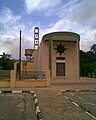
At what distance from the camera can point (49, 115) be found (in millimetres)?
8453

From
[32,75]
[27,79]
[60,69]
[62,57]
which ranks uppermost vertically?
[62,57]

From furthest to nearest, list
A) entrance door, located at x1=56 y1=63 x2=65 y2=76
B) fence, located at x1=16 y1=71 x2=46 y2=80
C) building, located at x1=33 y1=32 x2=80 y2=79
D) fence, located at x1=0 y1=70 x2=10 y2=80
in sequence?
entrance door, located at x1=56 y1=63 x2=65 y2=76, building, located at x1=33 y1=32 x2=80 y2=79, fence, located at x1=16 y1=71 x2=46 y2=80, fence, located at x1=0 y1=70 x2=10 y2=80

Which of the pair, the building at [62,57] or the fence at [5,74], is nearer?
the fence at [5,74]

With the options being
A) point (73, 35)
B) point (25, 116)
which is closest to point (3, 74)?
point (25, 116)

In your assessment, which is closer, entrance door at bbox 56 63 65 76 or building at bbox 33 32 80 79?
building at bbox 33 32 80 79

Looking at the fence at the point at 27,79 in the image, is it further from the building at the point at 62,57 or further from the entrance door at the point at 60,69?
the entrance door at the point at 60,69

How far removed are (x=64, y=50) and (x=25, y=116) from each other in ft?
127

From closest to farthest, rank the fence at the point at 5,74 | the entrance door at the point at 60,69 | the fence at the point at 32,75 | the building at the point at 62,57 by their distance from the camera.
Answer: the fence at the point at 5,74
the fence at the point at 32,75
the building at the point at 62,57
the entrance door at the point at 60,69

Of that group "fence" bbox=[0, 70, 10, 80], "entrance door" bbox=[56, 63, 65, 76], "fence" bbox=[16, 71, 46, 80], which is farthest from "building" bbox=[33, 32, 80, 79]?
"fence" bbox=[0, 70, 10, 80]

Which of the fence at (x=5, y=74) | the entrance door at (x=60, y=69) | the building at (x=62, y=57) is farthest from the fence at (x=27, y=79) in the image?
the entrance door at (x=60, y=69)

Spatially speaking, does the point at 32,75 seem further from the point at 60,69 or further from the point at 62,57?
the point at 62,57

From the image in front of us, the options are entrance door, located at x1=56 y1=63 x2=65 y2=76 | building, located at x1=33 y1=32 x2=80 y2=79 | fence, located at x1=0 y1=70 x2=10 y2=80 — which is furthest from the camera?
entrance door, located at x1=56 y1=63 x2=65 y2=76

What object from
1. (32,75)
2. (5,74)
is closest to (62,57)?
(32,75)

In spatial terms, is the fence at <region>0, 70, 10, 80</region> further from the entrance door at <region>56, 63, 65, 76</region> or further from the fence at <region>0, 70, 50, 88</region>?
the entrance door at <region>56, 63, 65, 76</region>
